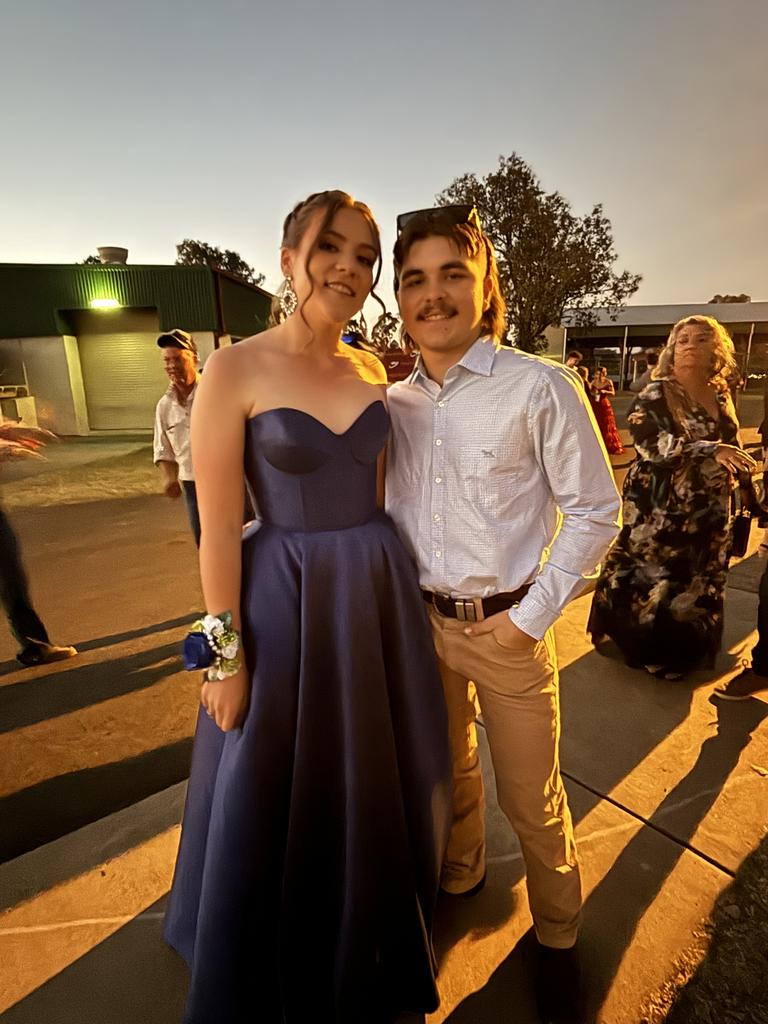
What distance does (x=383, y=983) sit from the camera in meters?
1.53

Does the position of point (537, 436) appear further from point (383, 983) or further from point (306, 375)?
point (383, 983)

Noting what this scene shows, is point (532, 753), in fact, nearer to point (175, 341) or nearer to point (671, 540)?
point (671, 540)

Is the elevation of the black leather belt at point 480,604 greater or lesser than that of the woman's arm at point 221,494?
lesser

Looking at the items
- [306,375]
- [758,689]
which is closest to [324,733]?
[306,375]

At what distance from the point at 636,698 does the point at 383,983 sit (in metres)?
1.99

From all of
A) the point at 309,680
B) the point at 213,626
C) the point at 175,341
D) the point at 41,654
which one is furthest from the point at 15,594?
the point at 309,680

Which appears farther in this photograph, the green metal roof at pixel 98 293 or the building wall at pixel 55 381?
the building wall at pixel 55 381

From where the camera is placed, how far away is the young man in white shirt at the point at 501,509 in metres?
1.41

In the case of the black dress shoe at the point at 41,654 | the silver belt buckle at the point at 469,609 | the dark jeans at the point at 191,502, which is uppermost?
the silver belt buckle at the point at 469,609

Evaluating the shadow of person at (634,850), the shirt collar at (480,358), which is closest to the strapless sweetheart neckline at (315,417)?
the shirt collar at (480,358)

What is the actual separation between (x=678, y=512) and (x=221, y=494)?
8.64 ft

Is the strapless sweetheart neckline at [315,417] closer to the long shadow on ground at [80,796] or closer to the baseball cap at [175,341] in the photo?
the long shadow on ground at [80,796]

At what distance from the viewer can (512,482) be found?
1449 mm

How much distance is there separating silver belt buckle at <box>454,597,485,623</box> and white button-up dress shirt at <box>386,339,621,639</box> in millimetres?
20
